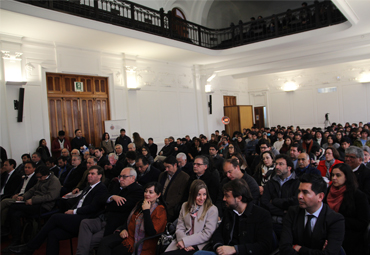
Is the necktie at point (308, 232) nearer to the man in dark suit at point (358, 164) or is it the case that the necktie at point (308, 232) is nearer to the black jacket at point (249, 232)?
the black jacket at point (249, 232)

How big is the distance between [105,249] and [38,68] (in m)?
6.20

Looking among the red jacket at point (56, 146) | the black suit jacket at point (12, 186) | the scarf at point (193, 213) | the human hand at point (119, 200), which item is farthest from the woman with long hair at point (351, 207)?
the red jacket at point (56, 146)

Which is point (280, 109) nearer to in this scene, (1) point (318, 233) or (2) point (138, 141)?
(2) point (138, 141)

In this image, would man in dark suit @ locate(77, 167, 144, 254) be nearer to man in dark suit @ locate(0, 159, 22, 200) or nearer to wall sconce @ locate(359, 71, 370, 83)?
man in dark suit @ locate(0, 159, 22, 200)

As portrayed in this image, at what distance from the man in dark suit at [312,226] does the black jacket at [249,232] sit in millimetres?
155

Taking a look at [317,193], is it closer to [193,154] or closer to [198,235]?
[198,235]

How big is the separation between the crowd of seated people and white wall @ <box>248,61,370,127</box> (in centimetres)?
1035

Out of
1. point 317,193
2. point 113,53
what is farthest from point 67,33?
point 317,193

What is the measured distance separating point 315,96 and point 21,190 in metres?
14.2

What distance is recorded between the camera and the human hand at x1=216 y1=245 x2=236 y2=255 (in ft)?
7.82

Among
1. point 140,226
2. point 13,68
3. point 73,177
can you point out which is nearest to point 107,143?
point 13,68

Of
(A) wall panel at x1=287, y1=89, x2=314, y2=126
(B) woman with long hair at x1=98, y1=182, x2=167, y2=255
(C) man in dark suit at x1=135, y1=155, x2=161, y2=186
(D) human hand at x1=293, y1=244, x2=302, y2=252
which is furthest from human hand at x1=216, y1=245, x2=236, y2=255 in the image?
(A) wall panel at x1=287, y1=89, x2=314, y2=126

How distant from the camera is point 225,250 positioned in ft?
7.87

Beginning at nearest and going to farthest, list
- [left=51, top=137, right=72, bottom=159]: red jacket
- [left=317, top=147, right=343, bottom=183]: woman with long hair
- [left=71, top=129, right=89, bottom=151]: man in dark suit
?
[left=317, top=147, right=343, bottom=183]: woman with long hair, [left=51, top=137, right=72, bottom=159]: red jacket, [left=71, top=129, right=89, bottom=151]: man in dark suit
